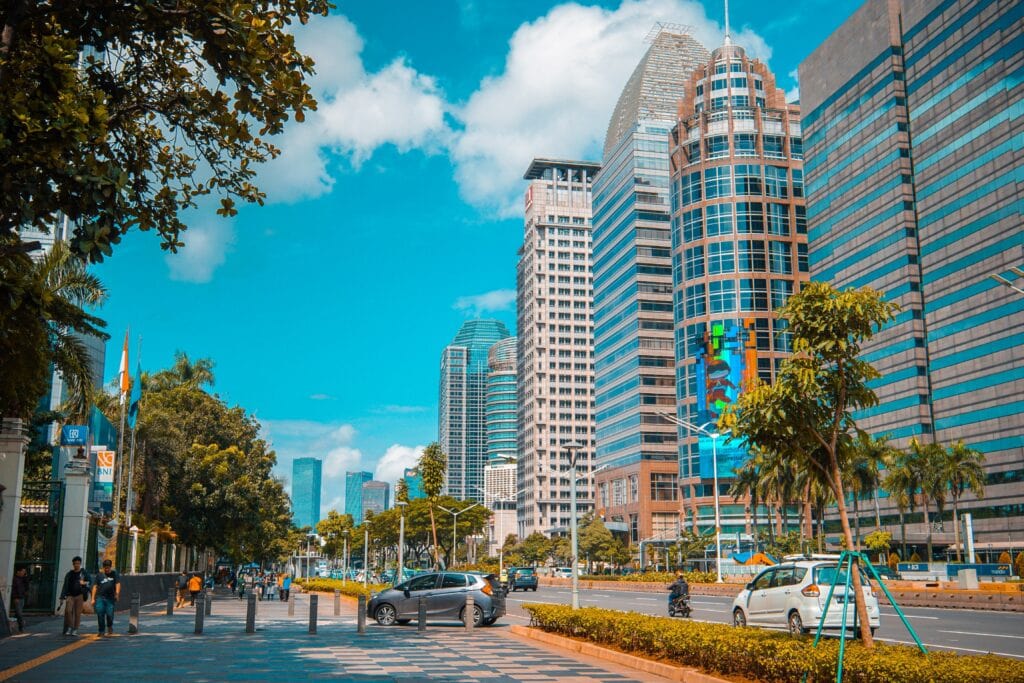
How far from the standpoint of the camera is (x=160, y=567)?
50.4m

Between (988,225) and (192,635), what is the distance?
3366 inches

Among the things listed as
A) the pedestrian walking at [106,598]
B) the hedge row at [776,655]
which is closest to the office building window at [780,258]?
the hedge row at [776,655]

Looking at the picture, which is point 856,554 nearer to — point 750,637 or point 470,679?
point 750,637

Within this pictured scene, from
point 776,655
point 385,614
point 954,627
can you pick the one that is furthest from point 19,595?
point 954,627

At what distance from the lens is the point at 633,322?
138875 mm

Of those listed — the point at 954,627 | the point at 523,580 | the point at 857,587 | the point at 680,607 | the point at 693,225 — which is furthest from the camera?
the point at 693,225

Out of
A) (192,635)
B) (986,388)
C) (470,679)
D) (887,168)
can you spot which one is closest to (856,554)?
(470,679)

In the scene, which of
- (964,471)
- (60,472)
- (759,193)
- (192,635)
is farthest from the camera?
(759,193)

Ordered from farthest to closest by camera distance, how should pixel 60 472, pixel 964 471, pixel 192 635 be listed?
pixel 964 471, pixel 60 472, pixel 192 635

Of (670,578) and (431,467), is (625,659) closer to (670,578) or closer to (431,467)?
(670,578)

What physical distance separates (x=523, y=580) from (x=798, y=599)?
152ft

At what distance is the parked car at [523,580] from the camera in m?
64.3

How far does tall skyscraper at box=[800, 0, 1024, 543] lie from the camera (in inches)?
3381

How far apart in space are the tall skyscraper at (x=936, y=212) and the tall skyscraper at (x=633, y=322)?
2910 cm
